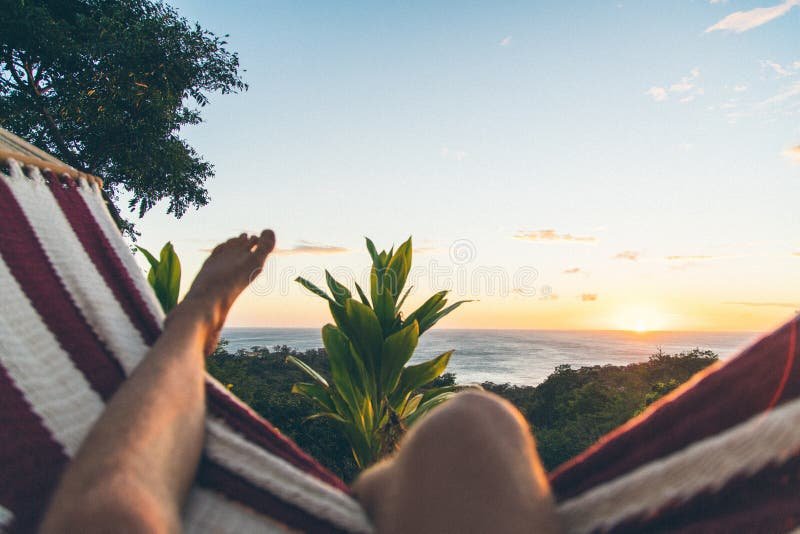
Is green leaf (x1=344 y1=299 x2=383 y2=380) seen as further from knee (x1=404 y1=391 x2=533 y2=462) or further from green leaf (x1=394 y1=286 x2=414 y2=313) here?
knee (x1=404 y1=391 x2=533 y2=462)

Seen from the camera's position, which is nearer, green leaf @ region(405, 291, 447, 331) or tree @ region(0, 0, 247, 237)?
green leaf @ region(405, 291, 447, 331)

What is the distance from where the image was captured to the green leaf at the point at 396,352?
2361 millimetres

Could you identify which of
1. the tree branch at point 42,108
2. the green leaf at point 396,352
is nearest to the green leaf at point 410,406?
the green leaf at point 396,352

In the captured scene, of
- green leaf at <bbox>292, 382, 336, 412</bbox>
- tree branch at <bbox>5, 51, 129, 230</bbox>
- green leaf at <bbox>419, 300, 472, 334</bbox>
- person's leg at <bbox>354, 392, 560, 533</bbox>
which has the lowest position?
green leaf at <bbox>292, 382, 336, 412</bbox>

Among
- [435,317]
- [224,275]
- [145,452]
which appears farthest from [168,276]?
[145,452]

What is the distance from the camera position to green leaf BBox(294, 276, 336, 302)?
240 centimetres

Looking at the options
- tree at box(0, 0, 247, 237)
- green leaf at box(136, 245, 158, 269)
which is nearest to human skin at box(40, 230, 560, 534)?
green leaf at box(136, 245, 158, 269)

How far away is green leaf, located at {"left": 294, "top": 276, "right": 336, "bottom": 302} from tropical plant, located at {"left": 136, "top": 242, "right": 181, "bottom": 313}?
0.71m

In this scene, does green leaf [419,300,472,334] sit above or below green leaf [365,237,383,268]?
below

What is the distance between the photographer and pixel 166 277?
2.61 metres

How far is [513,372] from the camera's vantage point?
15.1 metres

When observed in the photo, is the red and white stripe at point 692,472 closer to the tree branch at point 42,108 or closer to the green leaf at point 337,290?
the green leaf at point 337,290

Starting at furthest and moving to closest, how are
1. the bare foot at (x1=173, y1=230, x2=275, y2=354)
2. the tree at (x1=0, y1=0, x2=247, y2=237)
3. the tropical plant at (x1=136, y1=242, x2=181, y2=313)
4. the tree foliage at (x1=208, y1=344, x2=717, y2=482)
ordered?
the tree at (x1=0, y1=0, x2=247, y2=237)
the tree foliage at (x1=208, y1=344, x2=717, y2=482)
the tropical plant at (x1=136, y1=242, x2=181, y2=313)
the bare foot at (x1=173, y1=230, x2=275, y2=354)

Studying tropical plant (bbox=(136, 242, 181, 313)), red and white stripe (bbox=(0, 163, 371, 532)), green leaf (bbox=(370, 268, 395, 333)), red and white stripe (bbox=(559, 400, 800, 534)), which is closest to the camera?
red and white stripe (bbox=(559, 400, 800, 534))
